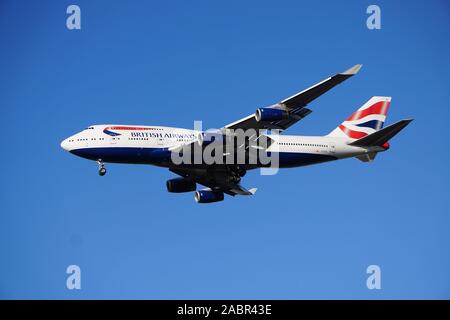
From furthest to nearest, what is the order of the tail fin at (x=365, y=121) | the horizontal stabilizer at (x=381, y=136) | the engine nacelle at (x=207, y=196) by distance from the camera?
the engine nacelle at (x=207, y=196), the tail fin at (x=365, y=121), the horizontal stabilizer at (x=381, y=136)

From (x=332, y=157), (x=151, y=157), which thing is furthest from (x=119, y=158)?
(x=332, y=157)

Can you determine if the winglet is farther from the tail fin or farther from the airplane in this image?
the tail fin

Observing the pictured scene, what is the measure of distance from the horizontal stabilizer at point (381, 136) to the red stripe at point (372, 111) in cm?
472

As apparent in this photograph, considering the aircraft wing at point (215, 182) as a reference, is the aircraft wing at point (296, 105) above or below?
above

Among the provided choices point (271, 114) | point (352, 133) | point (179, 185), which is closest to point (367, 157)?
point (352, 133)

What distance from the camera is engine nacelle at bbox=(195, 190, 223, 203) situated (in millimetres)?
66000

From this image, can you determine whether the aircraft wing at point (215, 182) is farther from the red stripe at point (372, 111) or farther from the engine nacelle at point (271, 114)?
the engine nacelle at point (271, 114)

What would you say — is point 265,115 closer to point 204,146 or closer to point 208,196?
point 204,146

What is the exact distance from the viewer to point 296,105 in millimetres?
52969

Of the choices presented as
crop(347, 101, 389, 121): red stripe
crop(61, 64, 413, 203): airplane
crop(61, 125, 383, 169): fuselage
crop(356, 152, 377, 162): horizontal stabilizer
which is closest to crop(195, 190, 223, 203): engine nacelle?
crop(61, 64, 413, 203): airplane

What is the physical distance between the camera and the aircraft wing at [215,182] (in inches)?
2499

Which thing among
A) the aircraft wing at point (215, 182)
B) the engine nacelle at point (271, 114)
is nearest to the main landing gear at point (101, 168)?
the aircraft wing at point (215, 182)

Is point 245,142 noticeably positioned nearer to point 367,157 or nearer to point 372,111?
point 367,157

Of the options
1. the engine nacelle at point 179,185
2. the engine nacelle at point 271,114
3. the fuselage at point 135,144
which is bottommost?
the engine nacelle at point 179,185
